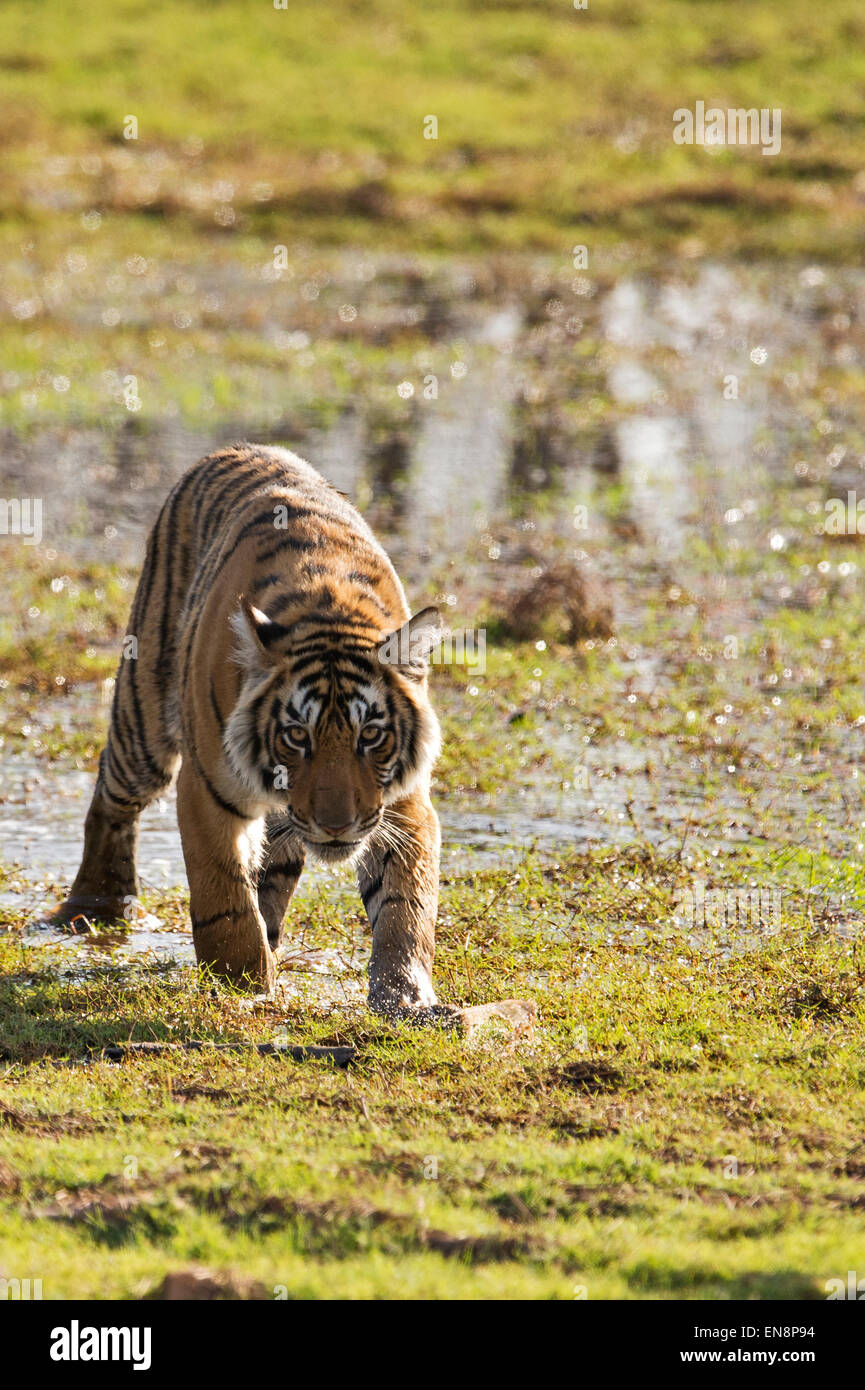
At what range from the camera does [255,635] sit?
16.2 ft

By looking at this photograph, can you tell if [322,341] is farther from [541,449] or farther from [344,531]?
[344,531]

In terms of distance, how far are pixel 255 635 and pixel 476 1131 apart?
143 cm

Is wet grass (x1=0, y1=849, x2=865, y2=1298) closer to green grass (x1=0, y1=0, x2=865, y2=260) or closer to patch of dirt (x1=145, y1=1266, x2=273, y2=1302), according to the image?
patch of dirt (x1=145, y1=1266, x2=273, y2=1302)

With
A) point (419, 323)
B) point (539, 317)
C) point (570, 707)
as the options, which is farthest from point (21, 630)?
point (539, 317)

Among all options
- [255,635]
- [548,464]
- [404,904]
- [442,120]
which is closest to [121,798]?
[404,904]

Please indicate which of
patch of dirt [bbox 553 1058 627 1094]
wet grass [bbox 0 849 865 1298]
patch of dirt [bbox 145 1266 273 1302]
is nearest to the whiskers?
wet grass [bbox 0 849 865 1298]

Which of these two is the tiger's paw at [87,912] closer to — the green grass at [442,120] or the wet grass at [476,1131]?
the wet grass at [476,1131]

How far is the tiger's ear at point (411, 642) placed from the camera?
4.90 meters

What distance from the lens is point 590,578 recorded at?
1051 centimetres

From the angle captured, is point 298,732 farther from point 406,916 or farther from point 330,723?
point 406,916

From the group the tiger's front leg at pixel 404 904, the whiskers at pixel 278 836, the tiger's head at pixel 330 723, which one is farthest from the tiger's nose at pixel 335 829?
the tiger's front leg at pixel 404 904

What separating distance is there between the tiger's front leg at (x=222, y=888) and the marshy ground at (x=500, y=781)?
0.39ft

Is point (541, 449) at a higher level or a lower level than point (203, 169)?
lower

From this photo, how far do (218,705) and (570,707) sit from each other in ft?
11.1
